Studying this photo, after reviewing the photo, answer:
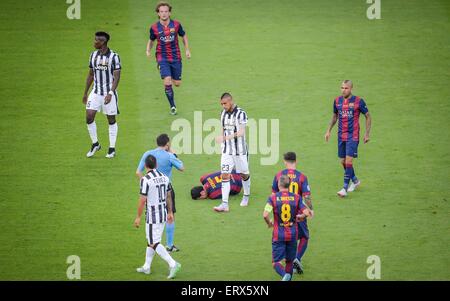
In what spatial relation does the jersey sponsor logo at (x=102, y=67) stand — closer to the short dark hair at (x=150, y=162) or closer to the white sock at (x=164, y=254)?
the short dark hair at (x=150, y=162)

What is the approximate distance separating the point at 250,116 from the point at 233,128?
14.7ft

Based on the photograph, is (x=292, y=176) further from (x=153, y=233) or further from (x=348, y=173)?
(x=348, y=173)

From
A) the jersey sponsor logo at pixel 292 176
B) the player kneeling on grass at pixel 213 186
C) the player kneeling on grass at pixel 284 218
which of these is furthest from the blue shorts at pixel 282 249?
the player kneeling on grass at pixel 213 186

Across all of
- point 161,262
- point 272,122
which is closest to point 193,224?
point 161,262

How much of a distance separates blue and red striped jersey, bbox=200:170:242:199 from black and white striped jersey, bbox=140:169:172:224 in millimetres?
3135

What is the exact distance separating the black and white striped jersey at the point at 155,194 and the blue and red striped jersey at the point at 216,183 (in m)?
3.13

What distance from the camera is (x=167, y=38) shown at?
2172cm

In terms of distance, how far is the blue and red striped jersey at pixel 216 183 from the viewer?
18453mm

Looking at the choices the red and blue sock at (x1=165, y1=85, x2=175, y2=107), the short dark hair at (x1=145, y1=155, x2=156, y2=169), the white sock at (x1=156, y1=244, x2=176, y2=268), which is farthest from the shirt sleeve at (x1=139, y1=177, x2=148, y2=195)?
the red and blue sock at (x1=165, y1=85, x2=175, y2=107)

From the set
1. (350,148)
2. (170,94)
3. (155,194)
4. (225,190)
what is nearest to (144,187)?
(155,194)

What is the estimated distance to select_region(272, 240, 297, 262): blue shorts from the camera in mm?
14805

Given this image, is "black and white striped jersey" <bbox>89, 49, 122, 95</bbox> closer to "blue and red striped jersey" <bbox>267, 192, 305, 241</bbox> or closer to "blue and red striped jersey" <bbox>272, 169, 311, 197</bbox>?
"blue and red striped jersey" <bbox>272, 169, 311, 197</bbox>

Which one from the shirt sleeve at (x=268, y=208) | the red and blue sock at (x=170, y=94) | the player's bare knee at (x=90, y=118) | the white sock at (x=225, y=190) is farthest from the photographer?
the red and blue sock at (x=170, y=94)

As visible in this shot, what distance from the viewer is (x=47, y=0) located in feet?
95.2
